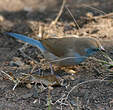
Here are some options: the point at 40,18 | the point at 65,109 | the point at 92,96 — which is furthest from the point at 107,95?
the point at 40,18

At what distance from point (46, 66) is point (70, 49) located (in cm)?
60

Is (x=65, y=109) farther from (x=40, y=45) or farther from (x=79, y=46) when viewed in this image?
(x=40, y=45)

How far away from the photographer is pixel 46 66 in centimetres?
500

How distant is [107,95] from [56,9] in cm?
397

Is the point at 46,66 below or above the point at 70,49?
below

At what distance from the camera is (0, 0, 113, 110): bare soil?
386 centimetres

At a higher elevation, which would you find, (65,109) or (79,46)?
(79,46)

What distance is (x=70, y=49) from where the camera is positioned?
15.5 ft

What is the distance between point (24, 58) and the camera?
543 centimetres

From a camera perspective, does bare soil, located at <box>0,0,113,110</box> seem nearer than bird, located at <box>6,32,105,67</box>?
Yes

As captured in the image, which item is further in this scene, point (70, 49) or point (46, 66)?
point (46, 66)

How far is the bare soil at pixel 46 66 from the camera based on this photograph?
386cm

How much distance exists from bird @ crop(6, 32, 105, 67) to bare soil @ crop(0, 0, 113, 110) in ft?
0.80

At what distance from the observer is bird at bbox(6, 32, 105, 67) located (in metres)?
4.55
